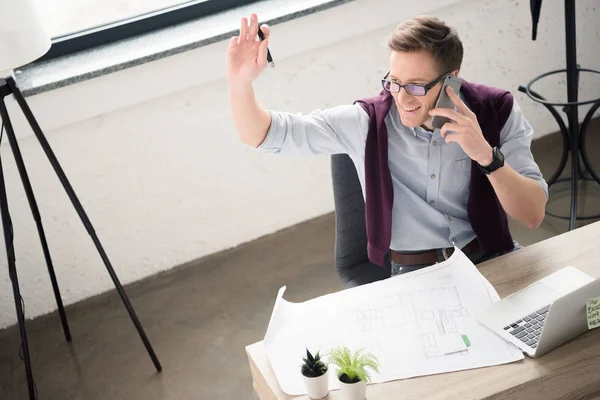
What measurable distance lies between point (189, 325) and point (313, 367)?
1663mm

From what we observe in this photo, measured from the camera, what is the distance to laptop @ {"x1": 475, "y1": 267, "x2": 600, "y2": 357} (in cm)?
150

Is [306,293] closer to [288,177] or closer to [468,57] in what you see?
[288,177]

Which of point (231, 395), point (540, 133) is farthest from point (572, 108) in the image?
point (231, 395)

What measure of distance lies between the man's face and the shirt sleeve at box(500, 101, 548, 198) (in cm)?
21

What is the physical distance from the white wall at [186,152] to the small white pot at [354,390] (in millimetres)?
1816

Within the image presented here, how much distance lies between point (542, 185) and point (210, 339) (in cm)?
151

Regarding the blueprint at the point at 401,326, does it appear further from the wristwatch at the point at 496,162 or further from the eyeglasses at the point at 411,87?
the eyeglasses at the point at 411,87

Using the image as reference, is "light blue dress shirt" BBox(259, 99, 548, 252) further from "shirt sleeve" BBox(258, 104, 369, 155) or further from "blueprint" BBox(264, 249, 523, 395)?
"blueprint" BBox(264, 249, 523, 395)

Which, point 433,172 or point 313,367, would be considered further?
point 433,172

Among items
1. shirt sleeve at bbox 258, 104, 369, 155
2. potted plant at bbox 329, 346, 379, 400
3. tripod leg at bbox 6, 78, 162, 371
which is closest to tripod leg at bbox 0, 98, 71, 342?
tripod leg at bbox 6, 78, 162, 371

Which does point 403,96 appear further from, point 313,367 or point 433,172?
point 313,367

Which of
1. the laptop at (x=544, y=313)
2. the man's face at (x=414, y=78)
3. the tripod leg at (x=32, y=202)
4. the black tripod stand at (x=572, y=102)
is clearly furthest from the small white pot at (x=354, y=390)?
the black tripod stand at (x=572, y=102)

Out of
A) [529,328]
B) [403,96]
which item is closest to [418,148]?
[403,96]

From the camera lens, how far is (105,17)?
3.16m
